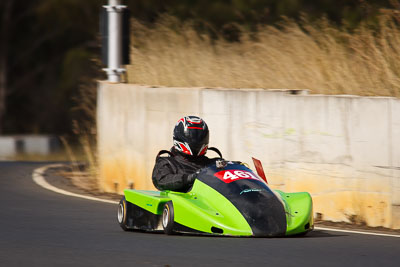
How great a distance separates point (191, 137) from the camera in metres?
11.1

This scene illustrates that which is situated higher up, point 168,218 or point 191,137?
point 191,137

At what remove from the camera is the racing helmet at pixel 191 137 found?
11.1 meters

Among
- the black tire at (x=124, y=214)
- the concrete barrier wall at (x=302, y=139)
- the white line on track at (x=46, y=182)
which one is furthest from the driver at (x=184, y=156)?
the white line on track at (x=46, y=182)

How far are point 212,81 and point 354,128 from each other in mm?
4674

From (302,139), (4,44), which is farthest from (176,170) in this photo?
(4,44)

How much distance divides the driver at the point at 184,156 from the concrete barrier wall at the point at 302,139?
1.57 m

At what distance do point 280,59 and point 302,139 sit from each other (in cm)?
372

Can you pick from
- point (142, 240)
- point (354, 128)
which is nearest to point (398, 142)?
point (354, 128)

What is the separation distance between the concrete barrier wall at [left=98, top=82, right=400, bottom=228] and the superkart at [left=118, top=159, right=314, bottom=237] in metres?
1.31

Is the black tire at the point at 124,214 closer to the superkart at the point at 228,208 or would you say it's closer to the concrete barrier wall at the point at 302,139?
the superkart at the point at 228,208

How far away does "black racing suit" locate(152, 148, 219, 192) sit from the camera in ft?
35.3

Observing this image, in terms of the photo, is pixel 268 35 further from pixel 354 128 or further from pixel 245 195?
pixel 245 195

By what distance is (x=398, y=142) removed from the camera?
11.3 metres

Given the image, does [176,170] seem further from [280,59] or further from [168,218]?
[280,59]
